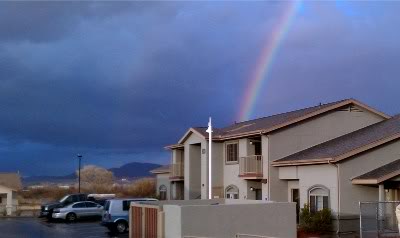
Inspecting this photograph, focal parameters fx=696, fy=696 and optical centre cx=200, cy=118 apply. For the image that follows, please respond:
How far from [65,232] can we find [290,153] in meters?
13.9

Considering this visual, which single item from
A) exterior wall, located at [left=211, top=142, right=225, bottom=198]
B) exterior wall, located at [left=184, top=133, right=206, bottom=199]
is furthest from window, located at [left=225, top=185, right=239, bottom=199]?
exterior wall, located at [left=184, top=133, right=206, bottom=199]

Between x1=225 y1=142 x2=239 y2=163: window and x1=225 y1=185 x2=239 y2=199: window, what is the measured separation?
5.73 feet

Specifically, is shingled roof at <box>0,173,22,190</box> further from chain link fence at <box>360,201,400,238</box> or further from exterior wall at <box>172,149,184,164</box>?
chain link fence at <box>360,201,400,238</box>

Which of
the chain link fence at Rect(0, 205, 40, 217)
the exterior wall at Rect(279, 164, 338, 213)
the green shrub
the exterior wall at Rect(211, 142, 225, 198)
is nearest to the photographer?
the green shrub

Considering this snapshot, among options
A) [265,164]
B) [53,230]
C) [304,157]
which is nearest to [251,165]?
[265,164]

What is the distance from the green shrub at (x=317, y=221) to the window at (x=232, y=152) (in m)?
10.9

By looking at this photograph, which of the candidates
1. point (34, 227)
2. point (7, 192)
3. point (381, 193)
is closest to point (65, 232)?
point (34, 227)

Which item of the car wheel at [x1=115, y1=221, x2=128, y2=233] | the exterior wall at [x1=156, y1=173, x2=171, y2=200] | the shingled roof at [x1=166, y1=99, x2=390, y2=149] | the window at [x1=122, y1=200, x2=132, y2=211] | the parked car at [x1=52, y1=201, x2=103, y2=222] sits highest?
the shingled roof at [x1=166, y1=99, x2=390, y2=149]

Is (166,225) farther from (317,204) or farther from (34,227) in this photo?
(34,227)

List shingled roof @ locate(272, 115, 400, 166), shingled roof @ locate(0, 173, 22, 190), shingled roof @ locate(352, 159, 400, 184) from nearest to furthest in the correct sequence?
shingled roof @ locate(352, 159, 400, 184) → shingled roof @ locate(272, 115, 400, 166) → shingled roof @ locate(0, 173, 22, 190)

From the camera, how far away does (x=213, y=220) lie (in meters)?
24.5

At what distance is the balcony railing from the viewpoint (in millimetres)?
54281

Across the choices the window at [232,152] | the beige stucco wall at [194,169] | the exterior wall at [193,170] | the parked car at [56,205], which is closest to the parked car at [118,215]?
the window at [232,152]

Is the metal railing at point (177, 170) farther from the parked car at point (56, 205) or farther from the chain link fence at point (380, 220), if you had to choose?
the chain link fence at point (380, 220)
